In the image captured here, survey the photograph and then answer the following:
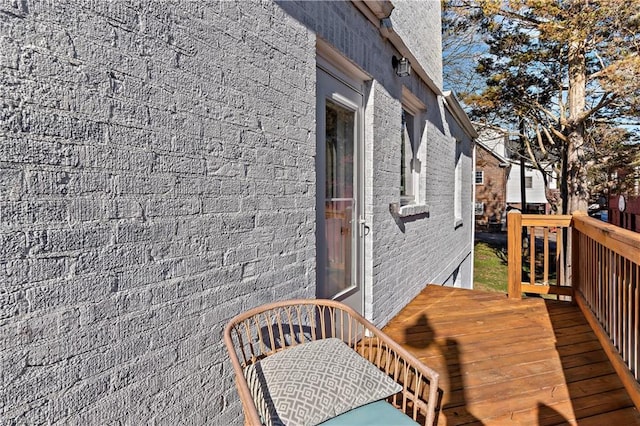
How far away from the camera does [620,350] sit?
2.56 m

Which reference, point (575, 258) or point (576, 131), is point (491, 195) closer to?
point (576, 131)

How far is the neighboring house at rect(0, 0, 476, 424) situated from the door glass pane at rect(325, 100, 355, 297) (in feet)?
0.18

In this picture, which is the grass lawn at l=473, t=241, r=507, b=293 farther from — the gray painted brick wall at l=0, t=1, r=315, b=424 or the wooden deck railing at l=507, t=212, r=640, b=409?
the gray painted brick wall at l=0, t=1, r=315, b=424

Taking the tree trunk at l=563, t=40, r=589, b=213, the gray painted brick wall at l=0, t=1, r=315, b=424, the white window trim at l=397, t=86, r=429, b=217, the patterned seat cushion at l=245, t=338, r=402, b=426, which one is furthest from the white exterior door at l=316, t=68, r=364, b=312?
the tree trunk at l=563, t=40, r=589, b=213

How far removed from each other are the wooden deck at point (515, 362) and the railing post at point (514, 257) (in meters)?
0.15

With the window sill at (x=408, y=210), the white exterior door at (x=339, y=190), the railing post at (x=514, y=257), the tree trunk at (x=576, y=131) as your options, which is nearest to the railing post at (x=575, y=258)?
the railing post at (x=514, y=257)

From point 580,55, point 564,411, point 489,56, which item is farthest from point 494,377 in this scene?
point 489,56

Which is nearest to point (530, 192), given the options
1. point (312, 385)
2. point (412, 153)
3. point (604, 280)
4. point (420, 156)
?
point (420, 156)

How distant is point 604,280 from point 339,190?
212 centimetres

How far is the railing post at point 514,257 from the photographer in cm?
436

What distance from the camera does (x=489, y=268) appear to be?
46.6ft

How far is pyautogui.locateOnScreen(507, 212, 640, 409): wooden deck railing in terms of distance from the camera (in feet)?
7.30

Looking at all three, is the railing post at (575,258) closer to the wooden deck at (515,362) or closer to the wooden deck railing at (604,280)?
the wooden deck railing at (604,280)

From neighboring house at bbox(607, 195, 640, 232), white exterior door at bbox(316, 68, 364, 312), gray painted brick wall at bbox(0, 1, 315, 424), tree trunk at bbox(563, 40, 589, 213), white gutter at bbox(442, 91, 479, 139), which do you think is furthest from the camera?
tree trunk at bbox(563, 40, 589, 213)
